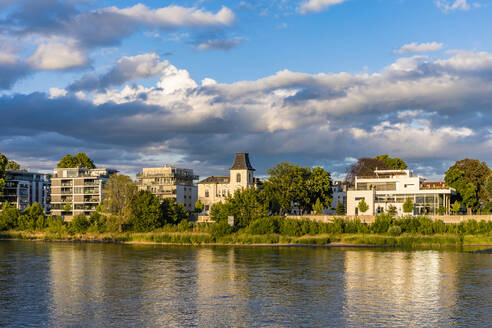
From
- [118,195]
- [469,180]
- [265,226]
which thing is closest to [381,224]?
[265,226]

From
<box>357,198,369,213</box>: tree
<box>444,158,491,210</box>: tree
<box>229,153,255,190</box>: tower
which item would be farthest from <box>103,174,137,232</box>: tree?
<box>444,158,491,210</box>: tree

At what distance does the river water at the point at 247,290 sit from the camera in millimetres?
43594

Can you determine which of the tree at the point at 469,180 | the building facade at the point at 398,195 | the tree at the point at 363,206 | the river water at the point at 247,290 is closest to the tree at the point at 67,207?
the building facade at the point at 398,195

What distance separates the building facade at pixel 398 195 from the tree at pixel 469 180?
2.79m

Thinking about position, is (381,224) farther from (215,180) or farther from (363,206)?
(215,180)

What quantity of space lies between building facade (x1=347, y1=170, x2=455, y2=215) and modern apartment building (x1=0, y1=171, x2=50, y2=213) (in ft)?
323

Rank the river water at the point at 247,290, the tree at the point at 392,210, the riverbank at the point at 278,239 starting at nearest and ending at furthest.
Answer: the river water at the point at 247,290
the riverbank at the point at 278,239
the tree at the point at 392,210

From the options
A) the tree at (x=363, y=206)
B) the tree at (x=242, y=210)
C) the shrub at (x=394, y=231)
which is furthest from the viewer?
the tree at (x=363, y=206)

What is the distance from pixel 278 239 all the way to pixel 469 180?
5595cm

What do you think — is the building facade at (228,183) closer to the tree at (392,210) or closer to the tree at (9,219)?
the tree at (392,210)

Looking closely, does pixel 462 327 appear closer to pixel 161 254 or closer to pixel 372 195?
pixel 161 254

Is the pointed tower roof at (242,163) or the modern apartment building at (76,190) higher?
the pointed tower roof at (242,163)

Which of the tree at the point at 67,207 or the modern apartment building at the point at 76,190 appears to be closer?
the tree at the point at 67,207

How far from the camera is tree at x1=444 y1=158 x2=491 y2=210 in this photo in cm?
13288
